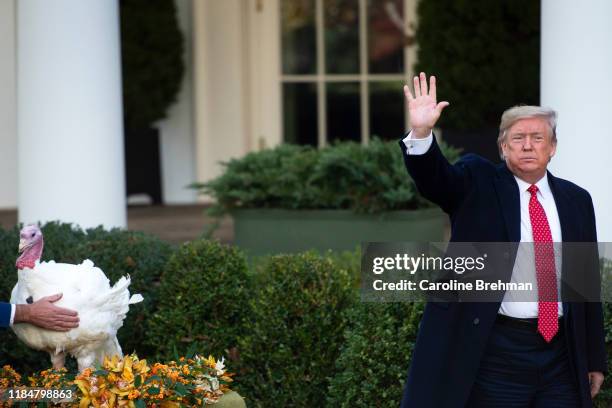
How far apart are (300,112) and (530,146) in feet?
25.5

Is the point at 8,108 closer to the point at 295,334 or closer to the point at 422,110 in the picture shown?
the point at 295,334

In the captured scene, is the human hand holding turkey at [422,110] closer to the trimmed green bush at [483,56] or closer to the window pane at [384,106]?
the trimmed green bush at [483,56]

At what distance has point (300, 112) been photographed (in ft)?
37.6

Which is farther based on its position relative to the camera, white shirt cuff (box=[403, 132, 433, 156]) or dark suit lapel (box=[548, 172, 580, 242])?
dark suit lapel (box=[548, 172, 580, 242])

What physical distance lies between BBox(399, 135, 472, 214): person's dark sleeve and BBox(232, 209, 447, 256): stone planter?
12.2ft

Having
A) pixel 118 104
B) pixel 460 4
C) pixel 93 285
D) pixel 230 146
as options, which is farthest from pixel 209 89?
pixel 93 285

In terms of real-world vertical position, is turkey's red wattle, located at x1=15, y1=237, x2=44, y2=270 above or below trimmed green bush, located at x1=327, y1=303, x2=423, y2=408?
above

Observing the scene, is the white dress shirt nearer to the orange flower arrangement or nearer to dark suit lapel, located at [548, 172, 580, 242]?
dark suit lapel, located at [548, 172, 580, 242]

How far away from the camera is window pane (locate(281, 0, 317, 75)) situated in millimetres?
11359

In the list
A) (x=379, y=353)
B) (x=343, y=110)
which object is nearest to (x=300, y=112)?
(x=343, y=110)

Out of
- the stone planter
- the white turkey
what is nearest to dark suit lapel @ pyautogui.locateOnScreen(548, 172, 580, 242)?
the white turkey

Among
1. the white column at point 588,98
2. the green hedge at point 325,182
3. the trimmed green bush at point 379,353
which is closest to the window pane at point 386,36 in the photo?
the green hedge at point 325,182

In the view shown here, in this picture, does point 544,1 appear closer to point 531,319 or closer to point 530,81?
point 531,319

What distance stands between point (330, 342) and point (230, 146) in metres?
6.12
